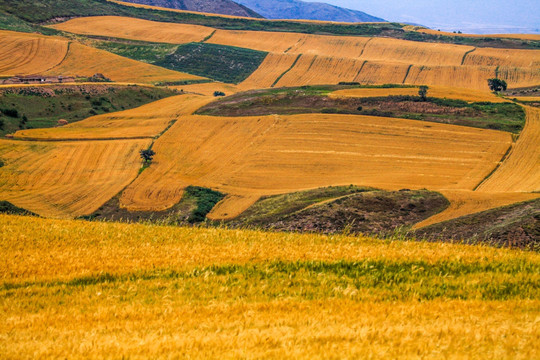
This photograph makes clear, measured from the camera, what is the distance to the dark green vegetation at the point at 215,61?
15512 cm

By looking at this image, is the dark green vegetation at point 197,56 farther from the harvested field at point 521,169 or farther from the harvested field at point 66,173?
the harvested field at point 521,169

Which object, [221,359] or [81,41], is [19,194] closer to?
[221,359]

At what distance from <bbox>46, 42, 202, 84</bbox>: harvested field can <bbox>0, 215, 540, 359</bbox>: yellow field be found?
394 ft

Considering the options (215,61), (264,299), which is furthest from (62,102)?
(264,299)

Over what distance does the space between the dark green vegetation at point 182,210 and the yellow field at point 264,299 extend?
3727 centimetres

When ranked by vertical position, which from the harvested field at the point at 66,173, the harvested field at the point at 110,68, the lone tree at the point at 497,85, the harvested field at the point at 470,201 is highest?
the lone tree at the point at 497,85

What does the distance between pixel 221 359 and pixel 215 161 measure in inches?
2534

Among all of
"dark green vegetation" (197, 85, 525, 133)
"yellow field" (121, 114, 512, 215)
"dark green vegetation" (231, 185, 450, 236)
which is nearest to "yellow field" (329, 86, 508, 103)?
"dark green vegetation" (197, 85, 525, 133)

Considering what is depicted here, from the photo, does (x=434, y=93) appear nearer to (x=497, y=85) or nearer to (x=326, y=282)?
(x=497, y=85)

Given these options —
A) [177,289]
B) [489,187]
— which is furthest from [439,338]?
[489,187]

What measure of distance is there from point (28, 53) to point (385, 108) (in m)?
85.2

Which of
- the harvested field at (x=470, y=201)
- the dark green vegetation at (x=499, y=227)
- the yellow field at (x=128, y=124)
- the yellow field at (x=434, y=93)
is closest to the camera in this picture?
the dark green vegetation at (x=499, y=227)

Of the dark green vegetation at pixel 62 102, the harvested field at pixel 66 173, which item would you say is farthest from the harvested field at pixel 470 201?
the dark green vegetation at pixel 62 102

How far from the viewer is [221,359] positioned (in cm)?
763
